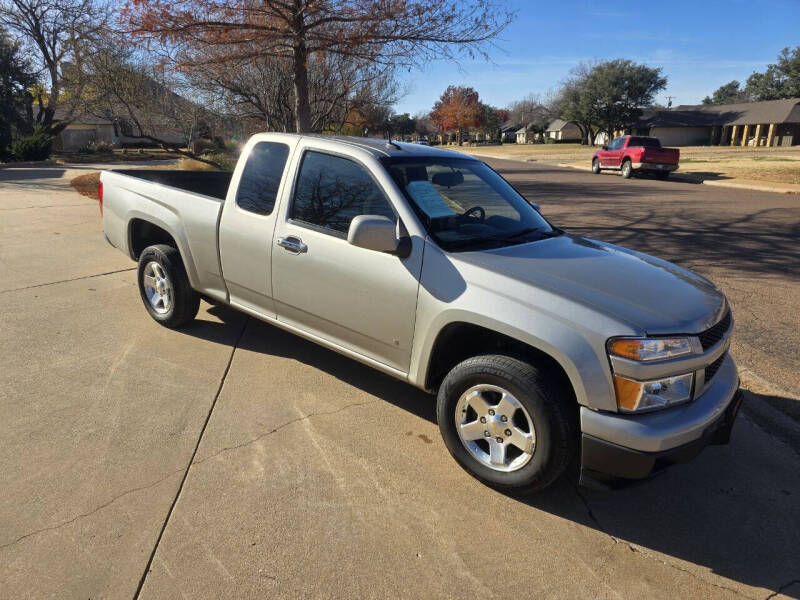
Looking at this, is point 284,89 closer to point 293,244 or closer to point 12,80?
point 293,244

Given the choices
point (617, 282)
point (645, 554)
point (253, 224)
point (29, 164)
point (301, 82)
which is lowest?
point (645, 554)

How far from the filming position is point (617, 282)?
3.07 m

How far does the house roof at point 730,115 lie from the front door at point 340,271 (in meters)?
66.5

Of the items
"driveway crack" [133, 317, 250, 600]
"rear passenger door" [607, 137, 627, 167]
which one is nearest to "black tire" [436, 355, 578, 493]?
"driveway crack" [133, 317, 250, 600]

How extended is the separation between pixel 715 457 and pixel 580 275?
58.4 inches

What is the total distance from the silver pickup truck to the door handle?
1cm

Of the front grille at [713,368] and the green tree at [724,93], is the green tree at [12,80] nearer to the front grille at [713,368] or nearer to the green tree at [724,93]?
the front grille at [713,368]

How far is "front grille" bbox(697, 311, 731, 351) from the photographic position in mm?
2824

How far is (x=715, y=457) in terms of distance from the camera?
3408 millimetres

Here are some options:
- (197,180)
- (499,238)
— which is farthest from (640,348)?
(197,180)

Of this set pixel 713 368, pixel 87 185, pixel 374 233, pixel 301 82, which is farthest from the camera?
pixel 87 185

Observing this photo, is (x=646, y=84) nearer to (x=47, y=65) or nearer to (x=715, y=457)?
(x=47, y=65)

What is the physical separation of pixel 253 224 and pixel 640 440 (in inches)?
115

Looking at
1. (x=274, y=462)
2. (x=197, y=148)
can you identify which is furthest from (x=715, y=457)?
(x=197, y=148)
